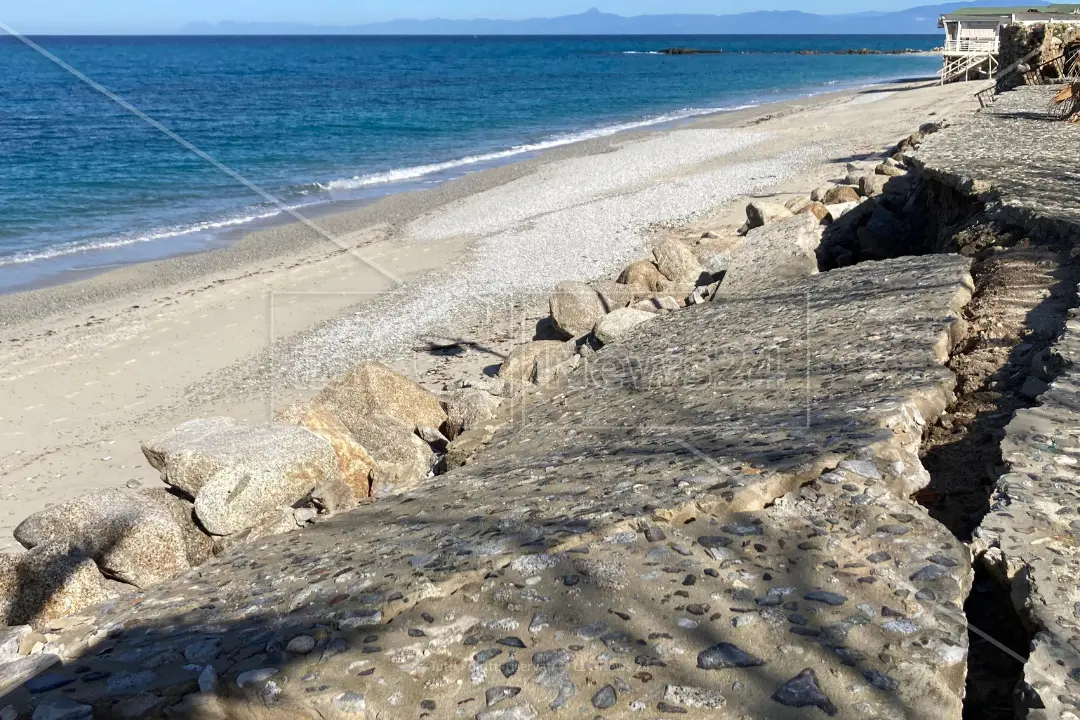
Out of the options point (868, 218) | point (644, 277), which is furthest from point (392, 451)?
point (868, 218)

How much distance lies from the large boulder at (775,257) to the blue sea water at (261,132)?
11.8 m

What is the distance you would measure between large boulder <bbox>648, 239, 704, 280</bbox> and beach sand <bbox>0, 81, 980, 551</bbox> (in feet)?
5.96

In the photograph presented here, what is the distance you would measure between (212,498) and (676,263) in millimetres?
6805

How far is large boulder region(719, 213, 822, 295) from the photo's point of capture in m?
8.48

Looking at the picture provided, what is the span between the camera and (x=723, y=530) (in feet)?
12.1

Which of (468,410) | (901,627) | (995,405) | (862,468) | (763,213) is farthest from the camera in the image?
(763,213)

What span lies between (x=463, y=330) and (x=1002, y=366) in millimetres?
7352

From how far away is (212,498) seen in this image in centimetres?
616

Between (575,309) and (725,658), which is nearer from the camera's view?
(725,658)

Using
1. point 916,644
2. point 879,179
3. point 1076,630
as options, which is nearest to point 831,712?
point 916,644

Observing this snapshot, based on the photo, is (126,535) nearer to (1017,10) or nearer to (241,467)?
(241,467)

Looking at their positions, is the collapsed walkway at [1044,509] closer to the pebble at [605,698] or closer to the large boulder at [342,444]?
the pebble at [605,698]

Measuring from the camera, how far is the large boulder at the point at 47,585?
17.7 ft

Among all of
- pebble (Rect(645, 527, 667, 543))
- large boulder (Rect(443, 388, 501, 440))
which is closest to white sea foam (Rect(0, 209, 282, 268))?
large boulder (Rect(443, 388, 501, 440))
